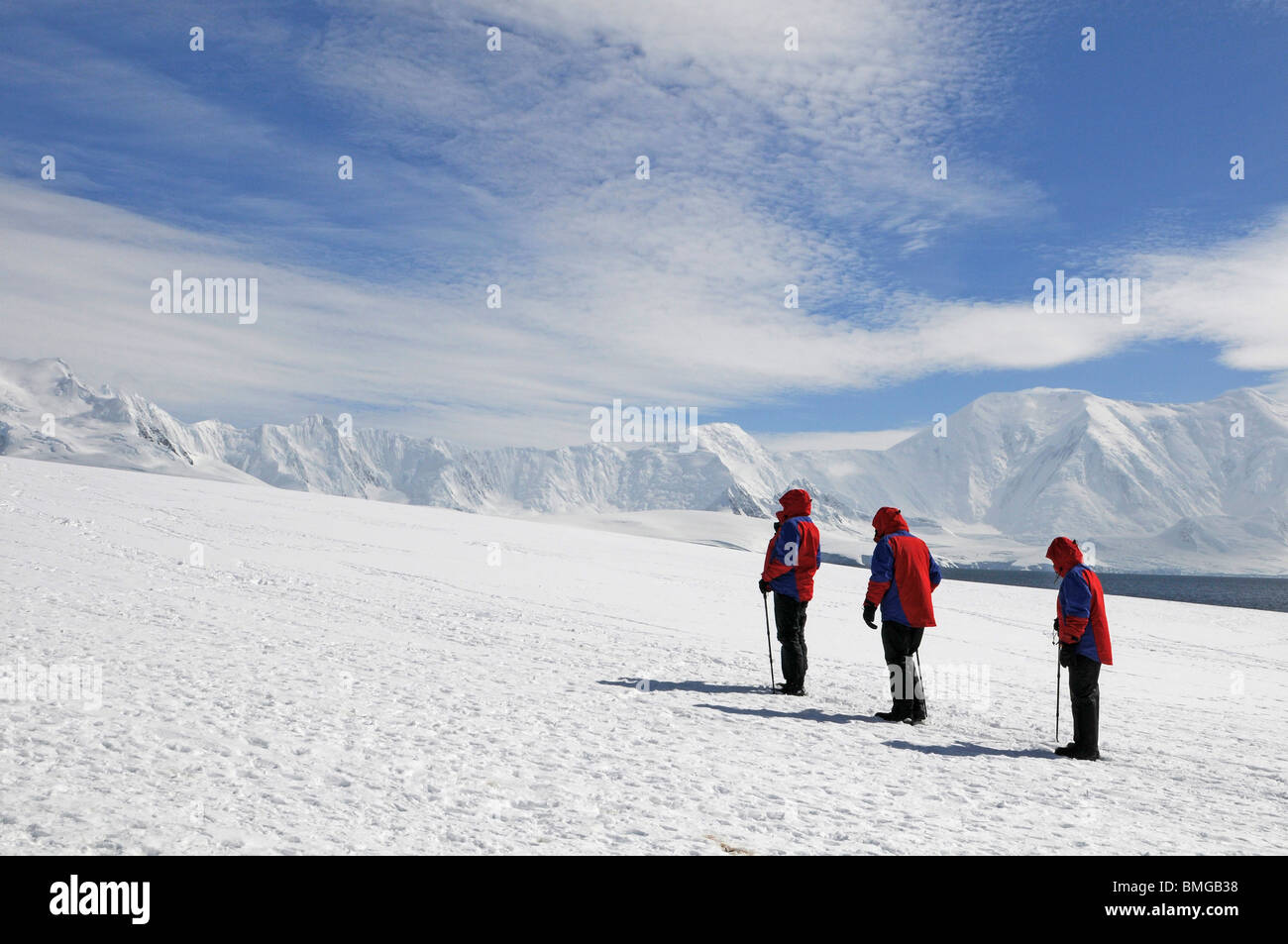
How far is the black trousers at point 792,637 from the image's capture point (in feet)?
32.3

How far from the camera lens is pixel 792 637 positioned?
9883 millimetres

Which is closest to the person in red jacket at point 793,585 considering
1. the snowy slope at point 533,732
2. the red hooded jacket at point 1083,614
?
the snowy slope at point 533,732

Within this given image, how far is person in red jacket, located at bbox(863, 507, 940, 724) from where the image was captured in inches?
351

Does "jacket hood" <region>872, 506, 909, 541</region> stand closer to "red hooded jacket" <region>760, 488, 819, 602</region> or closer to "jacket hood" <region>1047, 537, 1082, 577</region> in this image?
"red hooded jacket" <region>760, 488, 819, 602</region>

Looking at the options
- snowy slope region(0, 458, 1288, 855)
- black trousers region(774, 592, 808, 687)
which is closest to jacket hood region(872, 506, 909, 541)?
black trousers region(774, 592, 808, 687)

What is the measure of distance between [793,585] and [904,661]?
5.15ft

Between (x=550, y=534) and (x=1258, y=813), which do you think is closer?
(x=1258, y=813)

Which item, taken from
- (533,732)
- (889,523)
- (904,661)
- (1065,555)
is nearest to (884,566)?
(889,523)

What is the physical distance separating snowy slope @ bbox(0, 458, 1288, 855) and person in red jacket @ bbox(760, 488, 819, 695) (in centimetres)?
62

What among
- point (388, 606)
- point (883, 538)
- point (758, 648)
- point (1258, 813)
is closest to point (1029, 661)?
point (758, 648)

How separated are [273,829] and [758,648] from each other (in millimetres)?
9844

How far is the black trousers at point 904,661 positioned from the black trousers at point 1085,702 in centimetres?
151

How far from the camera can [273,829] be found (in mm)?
4645
